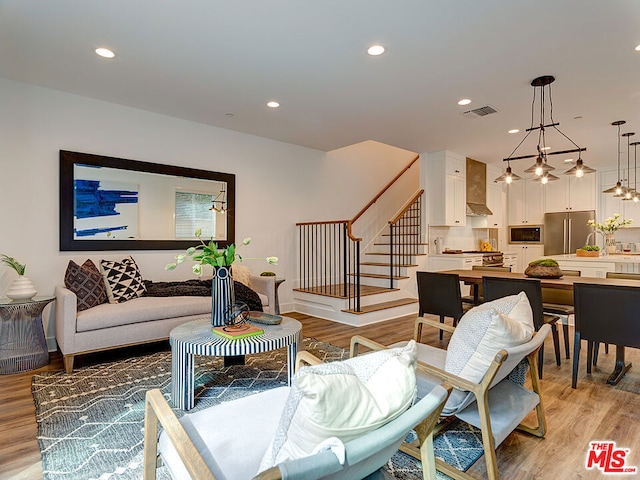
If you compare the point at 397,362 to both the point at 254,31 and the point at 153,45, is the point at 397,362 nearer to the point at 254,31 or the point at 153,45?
the point at 254,31

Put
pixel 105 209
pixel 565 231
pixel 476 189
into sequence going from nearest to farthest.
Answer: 1. pixel 105 209
2. pixel 476 189
3. pixel 565 231

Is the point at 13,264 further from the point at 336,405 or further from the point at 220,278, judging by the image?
the point at 336,405

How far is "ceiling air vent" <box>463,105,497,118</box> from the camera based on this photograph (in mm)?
4051

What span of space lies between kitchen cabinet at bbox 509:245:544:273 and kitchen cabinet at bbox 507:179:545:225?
533 millimetres

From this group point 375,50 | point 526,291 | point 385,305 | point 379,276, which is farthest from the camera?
point 379,276

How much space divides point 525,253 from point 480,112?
4954 mm

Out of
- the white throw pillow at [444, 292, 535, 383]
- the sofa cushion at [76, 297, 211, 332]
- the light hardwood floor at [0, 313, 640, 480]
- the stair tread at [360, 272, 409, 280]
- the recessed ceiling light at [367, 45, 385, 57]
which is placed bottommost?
the light hardwood floor at [0, 313, 640, 480]

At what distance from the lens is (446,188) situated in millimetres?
6121

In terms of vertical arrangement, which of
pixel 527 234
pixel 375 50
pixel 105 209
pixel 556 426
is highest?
pixel 375 50

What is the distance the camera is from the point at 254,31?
2555 millimetres

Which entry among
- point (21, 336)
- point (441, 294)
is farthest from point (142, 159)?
point (441, 294)

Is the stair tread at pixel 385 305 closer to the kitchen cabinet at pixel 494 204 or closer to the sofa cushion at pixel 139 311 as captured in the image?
the sofa cushion at pixel 139 311

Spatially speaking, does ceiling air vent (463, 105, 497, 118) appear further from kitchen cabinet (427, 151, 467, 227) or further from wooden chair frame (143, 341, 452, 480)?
wooden chair frame (143, 341, 452, 480)

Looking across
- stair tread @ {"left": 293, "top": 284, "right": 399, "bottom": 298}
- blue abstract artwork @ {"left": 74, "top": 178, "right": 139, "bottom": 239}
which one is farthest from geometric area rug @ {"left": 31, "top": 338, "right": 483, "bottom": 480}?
stair tread @ {"left": 293, "top": 284, "right": 399, "bottom": 298}
